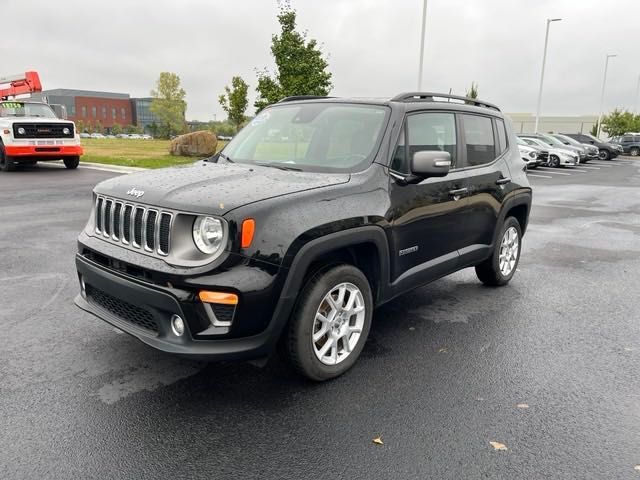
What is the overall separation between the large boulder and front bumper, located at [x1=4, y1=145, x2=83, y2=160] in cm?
516

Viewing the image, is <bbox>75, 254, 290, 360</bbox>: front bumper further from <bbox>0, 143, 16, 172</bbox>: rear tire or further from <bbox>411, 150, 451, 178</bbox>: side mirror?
<bbox>0, 143, 16, 172</bbox>: rear tire

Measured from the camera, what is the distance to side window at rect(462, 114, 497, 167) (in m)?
4.80

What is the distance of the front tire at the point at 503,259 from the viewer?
5.46 m

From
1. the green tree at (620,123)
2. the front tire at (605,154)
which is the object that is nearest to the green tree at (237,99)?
the front tire at (605,154)

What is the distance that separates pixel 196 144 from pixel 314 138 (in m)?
18.5

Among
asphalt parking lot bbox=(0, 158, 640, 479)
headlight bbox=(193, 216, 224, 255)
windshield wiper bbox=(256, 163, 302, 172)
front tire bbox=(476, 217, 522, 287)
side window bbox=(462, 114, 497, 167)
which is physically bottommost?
asphalt parking lot bbox=(0, 158, 640, 479)

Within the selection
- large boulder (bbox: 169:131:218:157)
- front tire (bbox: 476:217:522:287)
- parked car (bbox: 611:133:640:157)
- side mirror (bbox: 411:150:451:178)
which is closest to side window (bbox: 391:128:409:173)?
side mirror (bbox: 411:150:451:178)

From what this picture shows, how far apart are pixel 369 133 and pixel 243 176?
105 centimetres

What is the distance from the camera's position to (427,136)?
4246 millimetres

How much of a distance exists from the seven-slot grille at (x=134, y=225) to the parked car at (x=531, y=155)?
21975 millimetres

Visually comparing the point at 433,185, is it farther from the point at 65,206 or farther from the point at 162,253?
the point at 65,206

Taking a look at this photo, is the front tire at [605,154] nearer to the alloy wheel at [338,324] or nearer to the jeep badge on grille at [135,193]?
the alloy wheel at [338,324]

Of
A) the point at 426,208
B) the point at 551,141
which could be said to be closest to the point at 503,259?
the point at 426,208

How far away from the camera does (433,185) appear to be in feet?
13.7
